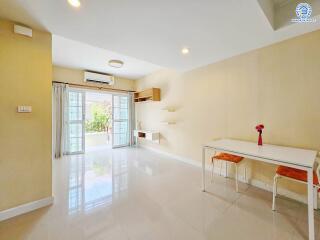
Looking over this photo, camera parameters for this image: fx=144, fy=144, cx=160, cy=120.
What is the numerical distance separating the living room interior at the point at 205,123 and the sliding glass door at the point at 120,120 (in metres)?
2.22

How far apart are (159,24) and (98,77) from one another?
3.49m

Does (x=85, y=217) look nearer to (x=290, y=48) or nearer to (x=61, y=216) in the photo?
(x=61, y=216)

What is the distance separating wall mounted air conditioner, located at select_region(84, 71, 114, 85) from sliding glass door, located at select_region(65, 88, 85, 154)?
513mm

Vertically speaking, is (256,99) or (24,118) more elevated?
(256,99)

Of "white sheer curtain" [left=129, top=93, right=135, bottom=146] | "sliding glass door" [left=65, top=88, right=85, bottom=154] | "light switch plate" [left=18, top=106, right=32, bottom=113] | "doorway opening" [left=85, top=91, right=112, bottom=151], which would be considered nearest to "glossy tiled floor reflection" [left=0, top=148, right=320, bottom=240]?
"light switch plate" [left=18, top=106, right=32, bottom=113]

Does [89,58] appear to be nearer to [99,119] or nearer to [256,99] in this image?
[256,99]

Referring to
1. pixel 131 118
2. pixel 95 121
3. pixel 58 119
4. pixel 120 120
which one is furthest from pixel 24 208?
pixel 95 121

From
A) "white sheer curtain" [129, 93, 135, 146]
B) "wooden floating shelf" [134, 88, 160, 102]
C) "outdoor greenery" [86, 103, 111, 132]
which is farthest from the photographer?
"outdoor greenery" [86, 103, 111, 132]

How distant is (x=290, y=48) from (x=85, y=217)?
3.72 meters

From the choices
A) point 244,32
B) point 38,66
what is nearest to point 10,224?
point 38,66

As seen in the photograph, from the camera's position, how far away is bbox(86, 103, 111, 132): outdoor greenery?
302 inches

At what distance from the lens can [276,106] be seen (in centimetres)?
234

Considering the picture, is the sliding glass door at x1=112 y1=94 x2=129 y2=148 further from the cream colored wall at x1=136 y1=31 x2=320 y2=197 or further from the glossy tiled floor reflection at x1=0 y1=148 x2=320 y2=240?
the glossy tiled floor reflection at x1=0 y1=148 x2=320 y2=240

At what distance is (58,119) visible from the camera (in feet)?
13.6
